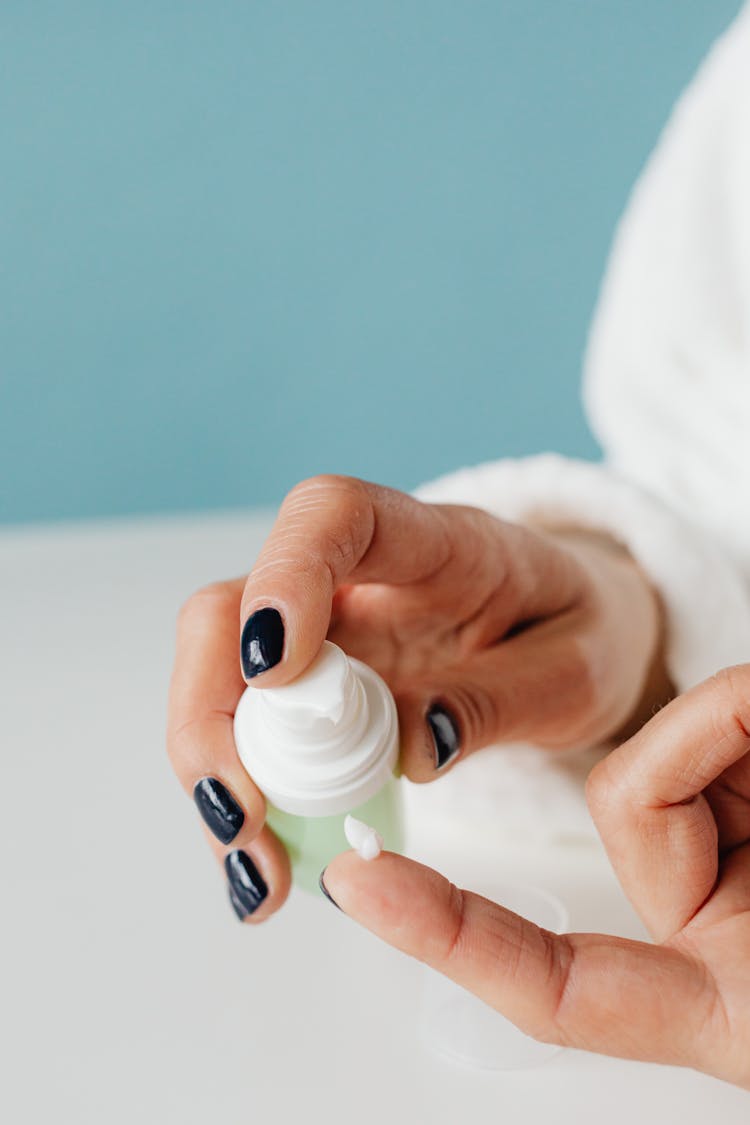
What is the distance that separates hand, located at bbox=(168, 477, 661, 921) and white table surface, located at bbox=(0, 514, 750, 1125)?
7 centimetres

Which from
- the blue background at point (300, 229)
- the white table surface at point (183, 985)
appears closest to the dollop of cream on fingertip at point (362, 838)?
the white table surface at point (183, 985)

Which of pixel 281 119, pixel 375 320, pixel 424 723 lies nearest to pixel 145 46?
pixel 281 119

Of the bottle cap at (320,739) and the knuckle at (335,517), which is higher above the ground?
the knuckle at (335,517)

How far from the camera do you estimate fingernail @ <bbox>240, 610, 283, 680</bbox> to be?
36 cm

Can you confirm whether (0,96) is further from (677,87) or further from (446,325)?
(677,87)

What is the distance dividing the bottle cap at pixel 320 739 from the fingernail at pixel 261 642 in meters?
0.01

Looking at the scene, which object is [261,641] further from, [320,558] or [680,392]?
[680,392]

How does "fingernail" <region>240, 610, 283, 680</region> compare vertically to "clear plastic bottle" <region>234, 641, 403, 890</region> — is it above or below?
above

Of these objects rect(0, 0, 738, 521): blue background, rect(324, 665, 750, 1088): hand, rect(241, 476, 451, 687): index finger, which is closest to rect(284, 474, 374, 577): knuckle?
rect(241, 476, 451, 687): index finger

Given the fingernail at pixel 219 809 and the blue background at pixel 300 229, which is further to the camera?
the blue background at pixel 300 229

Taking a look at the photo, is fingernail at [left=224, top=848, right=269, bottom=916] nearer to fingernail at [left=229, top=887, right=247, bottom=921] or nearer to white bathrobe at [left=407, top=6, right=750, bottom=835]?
fingernail at [left=229, top=887, right=247, bottom=921]

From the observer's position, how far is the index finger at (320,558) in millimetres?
364

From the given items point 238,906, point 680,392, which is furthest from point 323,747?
point 680,392

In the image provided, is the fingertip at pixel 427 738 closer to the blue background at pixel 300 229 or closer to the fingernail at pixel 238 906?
the fingernail at pixel 238 906
